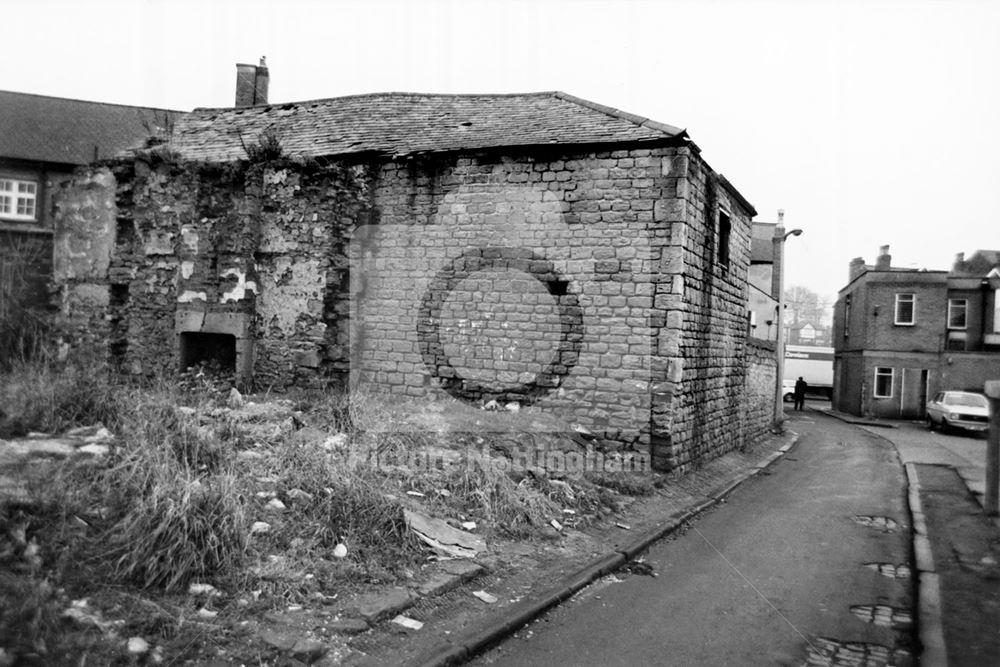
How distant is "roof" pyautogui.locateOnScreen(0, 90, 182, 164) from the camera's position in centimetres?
2917

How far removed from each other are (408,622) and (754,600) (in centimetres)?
313

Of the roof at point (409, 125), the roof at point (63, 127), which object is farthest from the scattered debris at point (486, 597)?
the roof at point (63, 127)

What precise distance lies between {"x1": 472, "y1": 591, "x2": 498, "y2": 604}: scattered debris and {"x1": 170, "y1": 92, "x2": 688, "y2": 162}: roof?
23.8 feet

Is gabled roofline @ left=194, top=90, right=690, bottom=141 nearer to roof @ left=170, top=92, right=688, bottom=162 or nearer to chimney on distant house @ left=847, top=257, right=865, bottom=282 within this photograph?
roof @ left=170, top=92, right=688, bottom=162

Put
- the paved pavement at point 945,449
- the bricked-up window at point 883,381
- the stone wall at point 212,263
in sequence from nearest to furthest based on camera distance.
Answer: the stone wall at point 212,263, the paved pavement at point 945,449, the bricked-up window at point 883,381

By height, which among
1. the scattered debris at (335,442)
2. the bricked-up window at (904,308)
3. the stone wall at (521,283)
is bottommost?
the scattered debris at (335,442)

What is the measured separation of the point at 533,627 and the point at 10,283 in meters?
14.3

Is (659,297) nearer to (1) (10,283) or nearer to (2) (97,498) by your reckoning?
(2) (97,498)

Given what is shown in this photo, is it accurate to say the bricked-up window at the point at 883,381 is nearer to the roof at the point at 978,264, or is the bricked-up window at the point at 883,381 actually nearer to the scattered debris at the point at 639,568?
the roof at the point at 978,264

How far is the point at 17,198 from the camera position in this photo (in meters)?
29.0

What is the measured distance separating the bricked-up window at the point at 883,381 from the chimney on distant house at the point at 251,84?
95.7ft

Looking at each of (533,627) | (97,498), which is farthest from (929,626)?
(97,498)

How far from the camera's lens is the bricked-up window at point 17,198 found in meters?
28.6

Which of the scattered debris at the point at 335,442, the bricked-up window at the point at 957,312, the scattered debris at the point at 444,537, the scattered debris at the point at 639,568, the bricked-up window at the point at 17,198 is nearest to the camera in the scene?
the scattered debris at the point at 444,537
